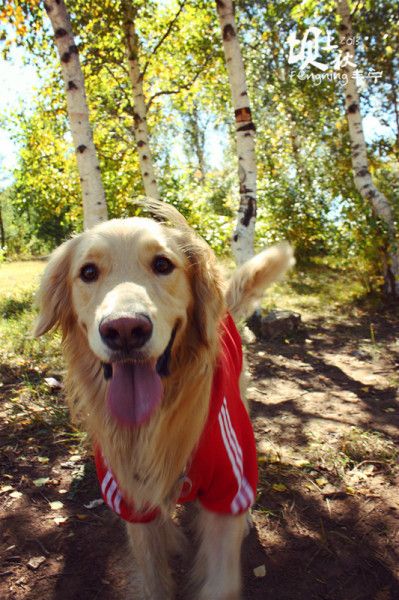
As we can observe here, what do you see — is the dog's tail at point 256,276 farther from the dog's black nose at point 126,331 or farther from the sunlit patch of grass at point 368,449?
the dog's black nose at point 126,331

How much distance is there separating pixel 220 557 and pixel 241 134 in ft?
18.4

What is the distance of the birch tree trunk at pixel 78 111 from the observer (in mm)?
5047

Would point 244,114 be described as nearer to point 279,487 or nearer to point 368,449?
point 368,449

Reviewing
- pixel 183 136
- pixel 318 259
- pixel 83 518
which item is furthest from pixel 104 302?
pixel 183 136

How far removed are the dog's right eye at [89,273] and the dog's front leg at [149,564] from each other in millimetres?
1152

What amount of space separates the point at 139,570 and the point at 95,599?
0.24 meters

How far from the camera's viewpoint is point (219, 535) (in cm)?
185

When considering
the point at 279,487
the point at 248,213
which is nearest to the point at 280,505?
the point at 279,487

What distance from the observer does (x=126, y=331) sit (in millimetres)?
1584

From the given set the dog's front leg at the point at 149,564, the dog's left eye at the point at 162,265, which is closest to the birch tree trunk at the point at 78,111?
the dog's left eye at the point at 162,265

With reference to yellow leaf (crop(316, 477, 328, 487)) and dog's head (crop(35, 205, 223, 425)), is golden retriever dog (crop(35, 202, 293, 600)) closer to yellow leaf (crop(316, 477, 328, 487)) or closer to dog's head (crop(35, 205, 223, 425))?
dog's head (crop(35, 205, 223, 425))

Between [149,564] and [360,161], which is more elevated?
[360,161]

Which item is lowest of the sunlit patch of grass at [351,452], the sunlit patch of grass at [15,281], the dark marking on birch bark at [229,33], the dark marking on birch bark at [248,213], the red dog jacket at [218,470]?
the sunlit patch of grass at [351,452]

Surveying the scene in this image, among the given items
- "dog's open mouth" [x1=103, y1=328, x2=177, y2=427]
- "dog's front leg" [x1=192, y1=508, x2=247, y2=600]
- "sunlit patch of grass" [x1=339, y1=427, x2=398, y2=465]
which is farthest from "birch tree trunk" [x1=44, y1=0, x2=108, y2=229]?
"dog's front leg" [x1=192, y1=508, x2=247, y2=600]
